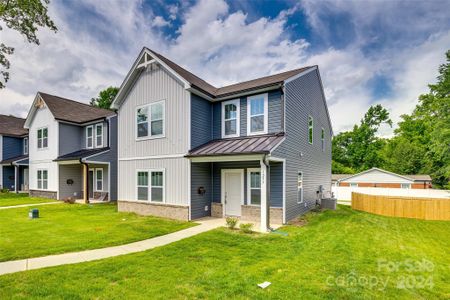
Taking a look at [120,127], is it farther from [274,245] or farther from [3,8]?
[274,245]

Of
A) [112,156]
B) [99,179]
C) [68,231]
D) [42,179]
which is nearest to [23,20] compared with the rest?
[68,231]

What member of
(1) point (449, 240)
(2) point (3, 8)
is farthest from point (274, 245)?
(2) point (3, 8)

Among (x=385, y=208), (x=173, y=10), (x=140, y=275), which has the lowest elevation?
(x=385, y=208)

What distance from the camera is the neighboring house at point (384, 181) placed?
96.8ft

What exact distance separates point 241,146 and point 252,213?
9.89 ft

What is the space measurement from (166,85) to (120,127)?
406cm

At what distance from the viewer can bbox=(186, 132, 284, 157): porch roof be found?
8797mm

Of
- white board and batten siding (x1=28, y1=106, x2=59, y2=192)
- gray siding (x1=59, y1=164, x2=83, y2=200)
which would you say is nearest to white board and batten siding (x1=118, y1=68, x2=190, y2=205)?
gray siding (x1=59, y1=164, x2=83, y2=200)

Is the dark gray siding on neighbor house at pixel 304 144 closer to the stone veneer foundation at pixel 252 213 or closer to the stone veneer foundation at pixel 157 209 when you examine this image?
the stone veneer foundation at pixel 252 213

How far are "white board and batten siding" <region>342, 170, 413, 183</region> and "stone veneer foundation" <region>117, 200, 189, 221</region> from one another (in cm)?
2752

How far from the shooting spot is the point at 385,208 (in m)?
14.0

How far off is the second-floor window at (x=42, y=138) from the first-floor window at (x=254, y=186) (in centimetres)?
1807

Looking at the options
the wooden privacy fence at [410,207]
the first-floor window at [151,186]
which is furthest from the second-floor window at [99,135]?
the wooden privacy fence at [410,207]

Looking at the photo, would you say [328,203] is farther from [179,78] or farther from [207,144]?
[179,78]
